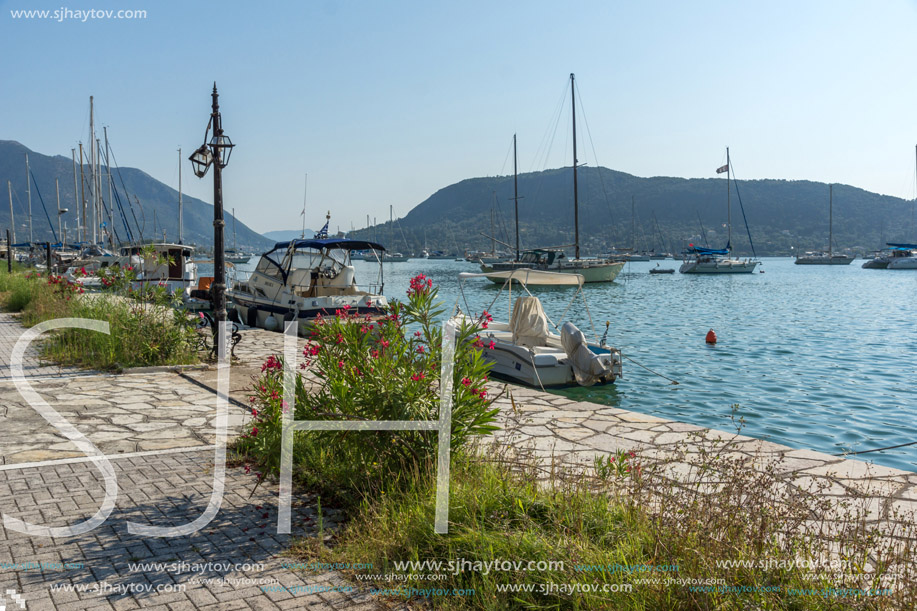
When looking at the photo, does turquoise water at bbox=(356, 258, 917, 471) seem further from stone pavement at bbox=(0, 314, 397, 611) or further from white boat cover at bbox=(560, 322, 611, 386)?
stone pavement at bbox=(0, 314, 397, 611)

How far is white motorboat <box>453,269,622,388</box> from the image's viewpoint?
1104 cm

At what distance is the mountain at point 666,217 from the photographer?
129750mm

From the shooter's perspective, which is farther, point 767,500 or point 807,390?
point 807,390

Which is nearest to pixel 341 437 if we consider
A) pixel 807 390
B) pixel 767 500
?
pixel 767 500

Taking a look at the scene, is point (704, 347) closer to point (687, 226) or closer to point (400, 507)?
point (400, 507)

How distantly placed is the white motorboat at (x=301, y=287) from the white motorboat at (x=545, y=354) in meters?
4.66

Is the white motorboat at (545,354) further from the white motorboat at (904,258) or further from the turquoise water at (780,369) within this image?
the white motorboat at (904,258)

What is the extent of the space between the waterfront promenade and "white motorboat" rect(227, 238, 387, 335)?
293 inches

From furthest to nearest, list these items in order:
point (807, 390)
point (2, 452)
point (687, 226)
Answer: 1. point (687, 226)
2. point (807, 390)
3. point (2, 452)

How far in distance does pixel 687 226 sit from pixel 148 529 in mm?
146313

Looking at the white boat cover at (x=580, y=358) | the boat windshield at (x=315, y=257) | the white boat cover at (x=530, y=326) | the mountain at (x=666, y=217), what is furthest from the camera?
the mountain at (x=666, y=217)

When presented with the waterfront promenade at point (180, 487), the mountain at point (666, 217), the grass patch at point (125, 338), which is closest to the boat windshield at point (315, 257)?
the grass patch at point (125, 338)

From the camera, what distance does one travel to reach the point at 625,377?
13148 mm

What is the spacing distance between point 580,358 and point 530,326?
4.08ft
